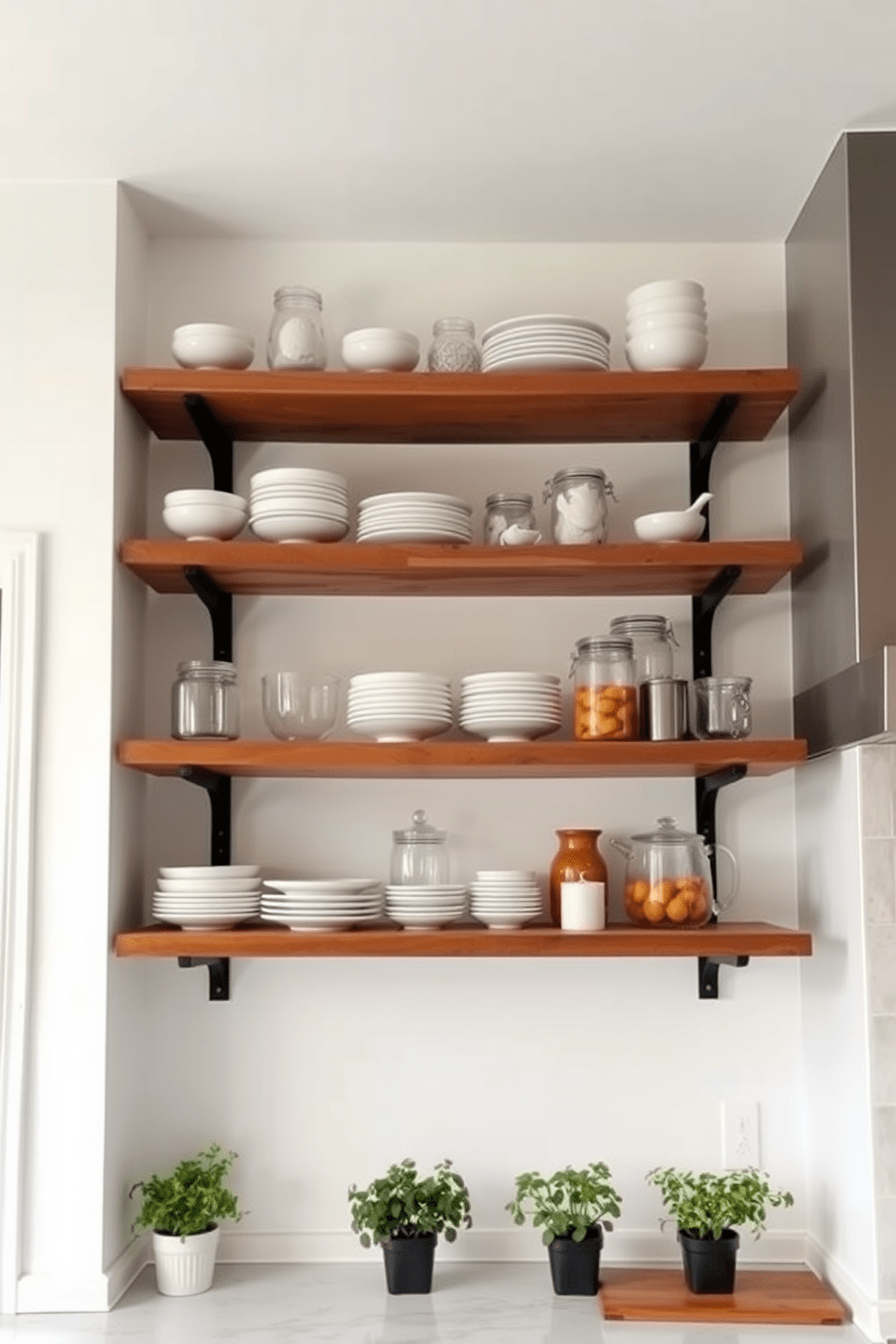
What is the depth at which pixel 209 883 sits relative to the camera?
8.18 ft

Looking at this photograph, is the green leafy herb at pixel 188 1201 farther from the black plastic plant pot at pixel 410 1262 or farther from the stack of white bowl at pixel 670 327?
the stack of white bowl at pixel 670 327

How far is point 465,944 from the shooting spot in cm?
242

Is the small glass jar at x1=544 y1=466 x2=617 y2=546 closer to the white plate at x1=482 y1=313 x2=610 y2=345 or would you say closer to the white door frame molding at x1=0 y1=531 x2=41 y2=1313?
the white plate at x1=482 y1=313 x2=610 y2=345

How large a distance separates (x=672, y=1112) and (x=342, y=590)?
1111 mm

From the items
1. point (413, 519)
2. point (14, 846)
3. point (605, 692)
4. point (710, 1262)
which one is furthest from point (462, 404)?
point (710, 1262)

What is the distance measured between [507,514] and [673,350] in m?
0.39

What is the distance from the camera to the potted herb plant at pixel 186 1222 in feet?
8.13

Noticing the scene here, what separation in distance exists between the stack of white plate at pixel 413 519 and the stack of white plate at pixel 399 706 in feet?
0.77

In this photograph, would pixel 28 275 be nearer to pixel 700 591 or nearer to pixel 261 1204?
pixel 700 591

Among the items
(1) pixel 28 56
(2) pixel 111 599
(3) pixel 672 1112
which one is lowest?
(3) pixel 672 1112

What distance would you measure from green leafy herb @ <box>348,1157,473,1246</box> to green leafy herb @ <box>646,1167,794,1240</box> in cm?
35

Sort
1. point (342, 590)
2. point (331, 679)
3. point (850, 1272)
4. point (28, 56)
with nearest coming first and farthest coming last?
point (28, 56)
point (850, 1272)
point (331, 679)
point (342, 590)

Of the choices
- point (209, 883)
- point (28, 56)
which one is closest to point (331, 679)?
point (209, 883)

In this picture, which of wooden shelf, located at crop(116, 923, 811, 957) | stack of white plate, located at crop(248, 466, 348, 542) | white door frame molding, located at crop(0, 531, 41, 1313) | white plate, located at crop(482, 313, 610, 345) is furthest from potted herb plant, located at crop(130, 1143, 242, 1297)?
white plate, located at crop(482, 313, 610, 345)
